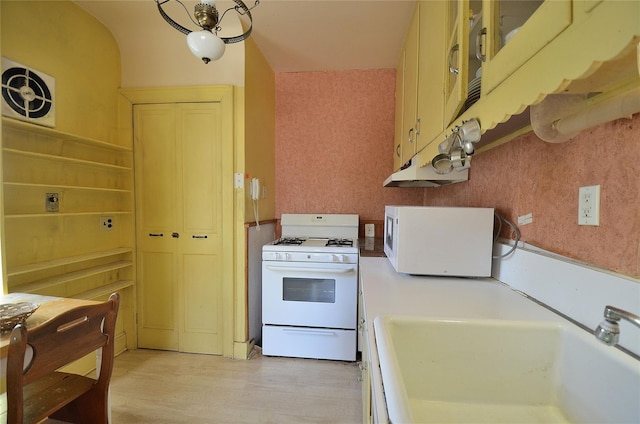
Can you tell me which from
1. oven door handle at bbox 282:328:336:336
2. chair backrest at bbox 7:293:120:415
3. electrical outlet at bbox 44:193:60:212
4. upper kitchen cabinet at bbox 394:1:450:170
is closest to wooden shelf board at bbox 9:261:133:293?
electrical outlet at bbox 44:193:60:212

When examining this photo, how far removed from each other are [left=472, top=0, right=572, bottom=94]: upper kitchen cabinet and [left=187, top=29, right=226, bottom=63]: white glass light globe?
108 cm

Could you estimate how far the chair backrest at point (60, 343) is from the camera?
0.86 m

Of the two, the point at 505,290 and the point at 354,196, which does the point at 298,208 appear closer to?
the point at 354,196

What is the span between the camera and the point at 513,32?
1.98ft

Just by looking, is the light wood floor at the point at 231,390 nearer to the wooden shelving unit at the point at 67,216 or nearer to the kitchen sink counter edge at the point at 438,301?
the wooden shelving unit at the point at 67,216

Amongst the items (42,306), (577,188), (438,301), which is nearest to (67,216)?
(42,306)

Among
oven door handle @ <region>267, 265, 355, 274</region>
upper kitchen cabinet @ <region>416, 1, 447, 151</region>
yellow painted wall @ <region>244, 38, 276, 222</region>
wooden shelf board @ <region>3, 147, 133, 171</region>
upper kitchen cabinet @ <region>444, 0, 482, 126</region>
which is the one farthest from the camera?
yellow painted wall @ <region>244, 38, 276, 222</region>

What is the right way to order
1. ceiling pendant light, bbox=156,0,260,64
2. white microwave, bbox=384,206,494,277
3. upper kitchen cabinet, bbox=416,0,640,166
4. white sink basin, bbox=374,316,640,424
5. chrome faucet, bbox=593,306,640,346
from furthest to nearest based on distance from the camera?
1. white microwave, bbox=384,206,494,277
2. ceiling pendant light, bbox=156,0,260,64
3. white sink basin, bbox=374,316,640,424
4. chrome faucet, bbox=593,306,640,346
5. upper kitchen cabinet, bbox=416,0,640,166

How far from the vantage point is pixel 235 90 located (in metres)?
2.13

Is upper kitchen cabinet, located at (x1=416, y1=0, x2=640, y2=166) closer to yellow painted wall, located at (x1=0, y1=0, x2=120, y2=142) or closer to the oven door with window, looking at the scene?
the oven door with window

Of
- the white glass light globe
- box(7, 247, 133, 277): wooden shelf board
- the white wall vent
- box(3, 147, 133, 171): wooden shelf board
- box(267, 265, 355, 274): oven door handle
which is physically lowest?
box(267, 265, 355, 274): oven door handle

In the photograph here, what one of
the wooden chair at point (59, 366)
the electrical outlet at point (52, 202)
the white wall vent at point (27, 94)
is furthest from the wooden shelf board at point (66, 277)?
the white wall vent at point (27, 94)

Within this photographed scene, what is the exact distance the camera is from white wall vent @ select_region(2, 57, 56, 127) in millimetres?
1485

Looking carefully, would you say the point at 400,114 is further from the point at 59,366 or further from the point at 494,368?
the point at 59,366
